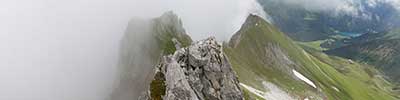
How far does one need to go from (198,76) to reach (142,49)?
10666 cm

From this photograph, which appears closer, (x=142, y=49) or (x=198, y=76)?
(x=198, y=76)

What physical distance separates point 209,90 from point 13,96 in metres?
117

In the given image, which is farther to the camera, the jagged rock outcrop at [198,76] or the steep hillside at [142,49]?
the steep hillside at [142,49]

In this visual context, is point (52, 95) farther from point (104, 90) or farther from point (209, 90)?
point (209, 90)

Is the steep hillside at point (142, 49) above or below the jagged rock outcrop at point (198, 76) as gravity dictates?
below

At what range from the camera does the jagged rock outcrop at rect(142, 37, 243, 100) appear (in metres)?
64.1

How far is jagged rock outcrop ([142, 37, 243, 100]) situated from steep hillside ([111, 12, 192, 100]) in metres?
72.9

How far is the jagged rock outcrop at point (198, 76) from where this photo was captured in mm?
64125

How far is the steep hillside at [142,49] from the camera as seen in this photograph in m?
150

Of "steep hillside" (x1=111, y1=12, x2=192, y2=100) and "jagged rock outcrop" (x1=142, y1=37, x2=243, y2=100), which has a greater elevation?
"jagged rock outcrop" (x1=142, y1=37, x2=243, y2=100)

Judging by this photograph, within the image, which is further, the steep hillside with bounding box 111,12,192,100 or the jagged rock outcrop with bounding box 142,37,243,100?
the steep hillside with bounding box 111,12,192,100

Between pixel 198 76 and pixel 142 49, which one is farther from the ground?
pixel 198 76

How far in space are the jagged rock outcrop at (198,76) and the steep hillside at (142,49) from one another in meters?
72.9

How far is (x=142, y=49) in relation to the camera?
565 feet
